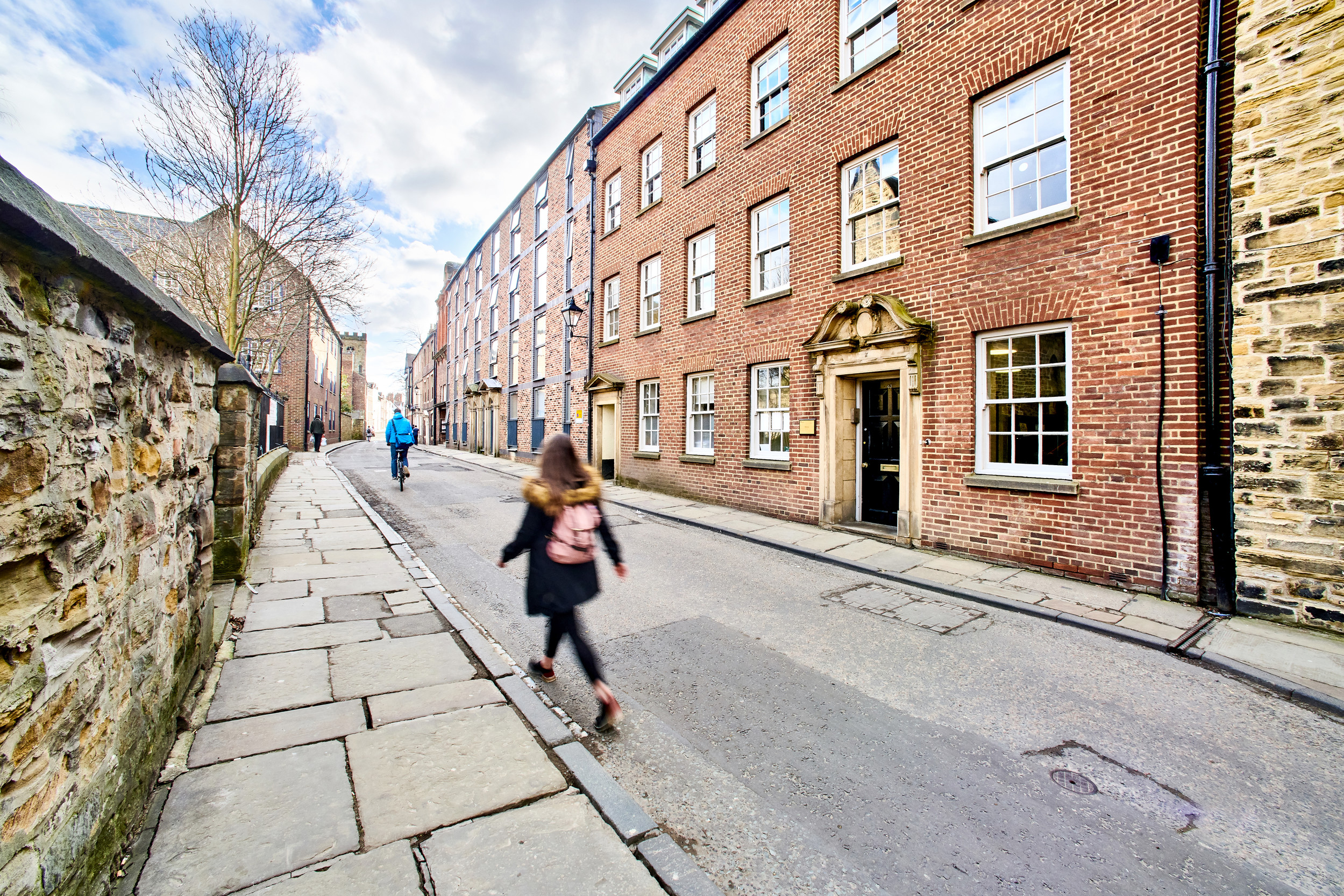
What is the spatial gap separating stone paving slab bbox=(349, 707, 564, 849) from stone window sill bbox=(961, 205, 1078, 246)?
749 centimetres

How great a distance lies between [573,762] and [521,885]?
80 centimetres

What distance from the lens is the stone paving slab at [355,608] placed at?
5.02m

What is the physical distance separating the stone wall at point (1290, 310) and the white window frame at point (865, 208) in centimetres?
367

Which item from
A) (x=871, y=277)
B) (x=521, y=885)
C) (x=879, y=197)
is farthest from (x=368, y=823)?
(x=879, y=197)

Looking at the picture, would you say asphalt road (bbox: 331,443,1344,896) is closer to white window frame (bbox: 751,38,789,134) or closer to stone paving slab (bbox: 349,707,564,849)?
stone paving slab (bbox: 349,707,564,849)

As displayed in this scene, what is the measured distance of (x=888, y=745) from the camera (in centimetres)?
321

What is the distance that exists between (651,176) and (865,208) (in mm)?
7298

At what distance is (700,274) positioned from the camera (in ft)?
41.4

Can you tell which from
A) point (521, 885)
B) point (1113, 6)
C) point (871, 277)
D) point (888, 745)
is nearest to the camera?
point (521, 885)

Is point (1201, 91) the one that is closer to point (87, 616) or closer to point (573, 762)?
point (573, 762)

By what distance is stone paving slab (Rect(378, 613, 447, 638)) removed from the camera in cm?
468

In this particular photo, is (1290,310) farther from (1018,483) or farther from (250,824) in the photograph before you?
(250,824)

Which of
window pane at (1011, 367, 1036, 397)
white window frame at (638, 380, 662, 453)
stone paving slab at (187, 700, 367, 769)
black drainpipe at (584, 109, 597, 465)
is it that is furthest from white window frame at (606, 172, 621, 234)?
stone paving slab at (187, 700, 367, 769)

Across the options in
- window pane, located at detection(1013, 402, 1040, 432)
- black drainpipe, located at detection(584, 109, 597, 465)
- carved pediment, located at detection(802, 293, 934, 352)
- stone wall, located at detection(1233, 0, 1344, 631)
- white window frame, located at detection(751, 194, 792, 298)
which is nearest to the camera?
stone wall, located at detection(1233, 0, 1344, 631)
